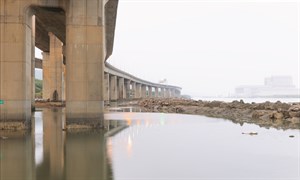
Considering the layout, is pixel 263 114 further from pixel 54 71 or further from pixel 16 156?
pixel 54 71

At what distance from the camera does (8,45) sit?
782 inches

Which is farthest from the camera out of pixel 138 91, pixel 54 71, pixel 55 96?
pixel 138 91

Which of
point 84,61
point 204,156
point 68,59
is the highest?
point 68,59

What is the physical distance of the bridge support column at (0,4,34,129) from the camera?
19781 mm

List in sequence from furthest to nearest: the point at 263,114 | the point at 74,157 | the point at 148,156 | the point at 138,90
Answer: the point at 138,90
the point at 263,114
the point at 148,156
the point at 74,157

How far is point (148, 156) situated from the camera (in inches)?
500

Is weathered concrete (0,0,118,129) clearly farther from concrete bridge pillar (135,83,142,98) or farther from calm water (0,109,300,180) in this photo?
concrete bridge pillar (135,83,142,98)

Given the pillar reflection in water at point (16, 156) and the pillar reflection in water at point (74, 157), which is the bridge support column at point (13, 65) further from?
the pillar reflection in water at point (74, 157)

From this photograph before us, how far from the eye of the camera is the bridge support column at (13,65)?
19.8 m

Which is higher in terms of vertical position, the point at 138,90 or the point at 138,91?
the point at 138,90

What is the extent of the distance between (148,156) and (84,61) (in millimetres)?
10067

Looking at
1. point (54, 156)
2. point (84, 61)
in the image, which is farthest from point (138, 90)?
point (54, 156)

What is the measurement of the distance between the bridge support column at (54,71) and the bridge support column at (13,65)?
4090 cm

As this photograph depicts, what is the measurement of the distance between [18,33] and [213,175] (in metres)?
15.5
